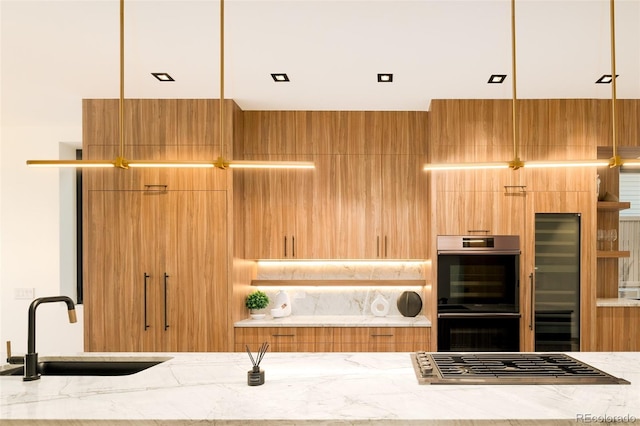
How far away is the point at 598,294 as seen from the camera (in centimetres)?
464

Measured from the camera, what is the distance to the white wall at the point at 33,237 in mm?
5164

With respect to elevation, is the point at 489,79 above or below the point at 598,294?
above

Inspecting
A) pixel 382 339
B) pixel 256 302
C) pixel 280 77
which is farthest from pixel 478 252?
pixel 280 77

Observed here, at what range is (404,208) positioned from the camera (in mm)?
4496

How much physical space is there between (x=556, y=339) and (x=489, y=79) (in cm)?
215

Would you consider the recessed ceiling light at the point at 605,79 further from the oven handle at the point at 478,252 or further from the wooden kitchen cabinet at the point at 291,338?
the wooden kitchen cabinet at the point at 291,338

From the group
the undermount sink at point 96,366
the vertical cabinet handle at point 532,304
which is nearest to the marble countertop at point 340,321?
the vertical cabinet handle at point 532,304

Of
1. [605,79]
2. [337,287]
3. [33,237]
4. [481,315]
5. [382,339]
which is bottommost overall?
[382,339]

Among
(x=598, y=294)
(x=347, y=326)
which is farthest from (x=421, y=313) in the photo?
(x=598, y=294)

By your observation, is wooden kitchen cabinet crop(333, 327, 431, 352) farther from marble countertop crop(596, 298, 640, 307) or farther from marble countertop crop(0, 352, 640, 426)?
marble countertop crop(0, 352, 640, 426)

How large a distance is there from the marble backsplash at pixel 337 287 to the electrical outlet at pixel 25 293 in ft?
7.73

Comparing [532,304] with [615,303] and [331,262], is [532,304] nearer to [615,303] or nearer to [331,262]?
[615,303]

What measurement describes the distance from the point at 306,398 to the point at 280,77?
2.38 m

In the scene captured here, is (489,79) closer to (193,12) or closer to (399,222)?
(399,222)
